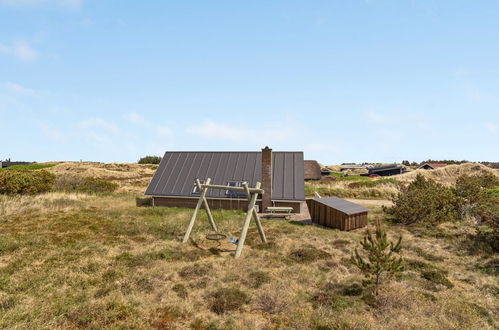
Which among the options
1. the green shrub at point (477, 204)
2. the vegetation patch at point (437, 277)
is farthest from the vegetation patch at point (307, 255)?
the green shrub at point (477, 204)

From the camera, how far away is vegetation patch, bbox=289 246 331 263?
11.7 m

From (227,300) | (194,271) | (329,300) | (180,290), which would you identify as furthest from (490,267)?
(180,290)

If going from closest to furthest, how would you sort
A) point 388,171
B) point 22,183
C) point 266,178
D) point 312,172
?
point 266,178 < point 22,183 < point 312,172 < point 388,171

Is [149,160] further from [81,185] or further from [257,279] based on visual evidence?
[257,279]

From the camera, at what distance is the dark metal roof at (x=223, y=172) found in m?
22.2

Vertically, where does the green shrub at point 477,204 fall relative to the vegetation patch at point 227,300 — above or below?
above

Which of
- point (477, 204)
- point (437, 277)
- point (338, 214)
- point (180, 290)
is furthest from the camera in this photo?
point (477, 204)

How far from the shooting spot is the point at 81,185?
31.2 m

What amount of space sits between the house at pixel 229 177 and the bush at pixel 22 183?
41.0ft

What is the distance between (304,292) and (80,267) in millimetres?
8360

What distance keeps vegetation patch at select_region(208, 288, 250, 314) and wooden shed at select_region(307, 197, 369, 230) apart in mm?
10072

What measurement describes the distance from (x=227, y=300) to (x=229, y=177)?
15626 mm

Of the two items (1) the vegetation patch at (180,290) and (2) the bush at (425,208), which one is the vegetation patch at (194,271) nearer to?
(1) the vegetation patch at (180,290)

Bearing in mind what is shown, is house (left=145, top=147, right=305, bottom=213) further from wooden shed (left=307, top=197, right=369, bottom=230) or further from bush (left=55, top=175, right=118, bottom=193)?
bush (left=55, top=175, right=118, bottom=193)
